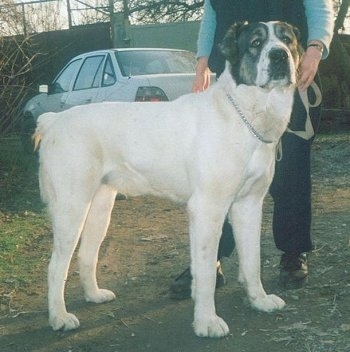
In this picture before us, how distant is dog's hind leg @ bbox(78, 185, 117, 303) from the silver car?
160 inches

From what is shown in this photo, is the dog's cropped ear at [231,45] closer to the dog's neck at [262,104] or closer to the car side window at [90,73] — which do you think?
the dog's neck at [262,104]

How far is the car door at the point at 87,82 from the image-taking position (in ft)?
30.3

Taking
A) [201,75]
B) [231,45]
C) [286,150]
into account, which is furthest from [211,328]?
[201,75]

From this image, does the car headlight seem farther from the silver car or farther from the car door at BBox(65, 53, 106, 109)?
the car door at BBox(65, 53, 106, 109)

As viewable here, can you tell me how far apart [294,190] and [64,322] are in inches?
68.4

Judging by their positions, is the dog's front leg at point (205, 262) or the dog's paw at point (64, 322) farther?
the dog's paw at point (64, 322)

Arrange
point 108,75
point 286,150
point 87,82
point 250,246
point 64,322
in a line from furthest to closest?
point 87,82 → point 108,75 → point 286,150 → point 250,246 → point 64,322

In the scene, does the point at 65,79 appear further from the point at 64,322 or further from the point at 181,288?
the point at 64,322

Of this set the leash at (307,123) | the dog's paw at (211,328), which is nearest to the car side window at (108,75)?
the leash at (307,123)

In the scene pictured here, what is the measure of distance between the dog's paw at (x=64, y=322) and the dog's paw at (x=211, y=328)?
72cm

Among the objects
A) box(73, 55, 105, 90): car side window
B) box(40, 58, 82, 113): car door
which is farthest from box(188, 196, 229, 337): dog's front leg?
box(40, 58, 82, 113): car door

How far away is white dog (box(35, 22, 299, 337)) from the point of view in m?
3.53

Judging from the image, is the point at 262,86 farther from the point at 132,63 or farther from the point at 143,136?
the point at 132,63

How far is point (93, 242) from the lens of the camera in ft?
13.8
